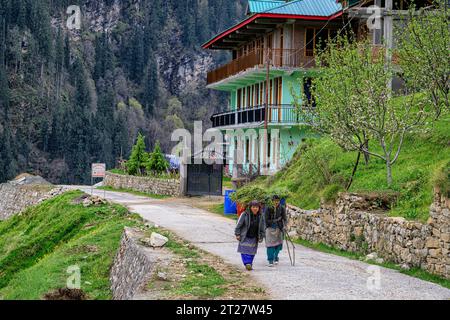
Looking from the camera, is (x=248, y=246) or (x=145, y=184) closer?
(x=248, y=246)

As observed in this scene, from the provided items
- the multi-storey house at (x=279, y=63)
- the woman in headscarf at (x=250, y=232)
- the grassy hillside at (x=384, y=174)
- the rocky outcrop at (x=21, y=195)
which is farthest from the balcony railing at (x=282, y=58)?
the woman in headscarf at (x=250, y=232)

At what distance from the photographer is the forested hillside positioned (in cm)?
10750

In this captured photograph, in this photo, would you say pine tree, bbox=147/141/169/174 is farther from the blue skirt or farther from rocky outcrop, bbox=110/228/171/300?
the blue skirt

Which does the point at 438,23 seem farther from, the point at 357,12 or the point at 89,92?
the point at 89,92

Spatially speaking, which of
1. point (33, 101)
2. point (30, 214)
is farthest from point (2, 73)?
point (30, 214)

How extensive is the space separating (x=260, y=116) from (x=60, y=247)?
17.9 meters

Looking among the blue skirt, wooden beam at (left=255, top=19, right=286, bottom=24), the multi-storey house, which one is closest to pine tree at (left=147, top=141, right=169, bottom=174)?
the multi-storey house

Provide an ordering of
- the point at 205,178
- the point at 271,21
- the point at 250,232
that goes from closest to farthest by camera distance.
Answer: the point at 250,232, the point at 205,178, the point at 271,21

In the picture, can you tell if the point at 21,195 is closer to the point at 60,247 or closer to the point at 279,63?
the point at 279,63

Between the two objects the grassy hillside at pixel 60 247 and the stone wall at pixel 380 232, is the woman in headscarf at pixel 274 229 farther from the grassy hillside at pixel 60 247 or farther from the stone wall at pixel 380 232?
the grassy hillside at pixel 60 247

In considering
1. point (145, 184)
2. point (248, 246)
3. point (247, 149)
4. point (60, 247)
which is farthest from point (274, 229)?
point (247, 149)

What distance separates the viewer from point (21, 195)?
154 ft

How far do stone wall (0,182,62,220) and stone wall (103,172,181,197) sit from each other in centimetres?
392
